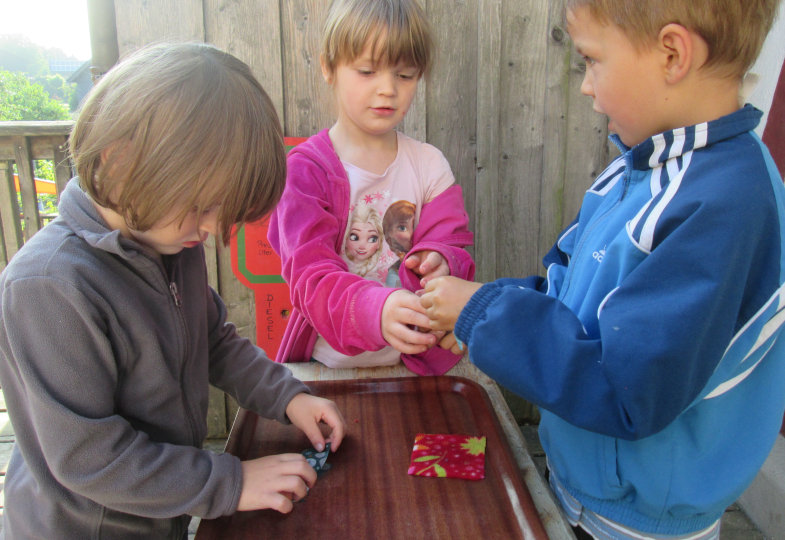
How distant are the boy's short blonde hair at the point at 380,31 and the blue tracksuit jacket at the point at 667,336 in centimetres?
65

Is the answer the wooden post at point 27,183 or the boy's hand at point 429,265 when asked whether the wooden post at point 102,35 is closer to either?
the wooden post at point 27,183

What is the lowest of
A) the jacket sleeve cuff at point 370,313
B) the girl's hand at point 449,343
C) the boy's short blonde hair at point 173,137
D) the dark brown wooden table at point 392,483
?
the dark brown wooden table at point 392,483

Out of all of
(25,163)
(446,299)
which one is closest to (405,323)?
(446,299)

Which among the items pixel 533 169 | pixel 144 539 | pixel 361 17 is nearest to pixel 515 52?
pixel 533 169

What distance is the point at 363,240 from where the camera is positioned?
147 centimetres

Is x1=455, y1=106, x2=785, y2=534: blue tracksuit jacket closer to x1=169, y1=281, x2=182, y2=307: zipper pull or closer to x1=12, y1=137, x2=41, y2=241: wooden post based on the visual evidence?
x1=169, y1=281, x2=182, y2=307: zipper pull

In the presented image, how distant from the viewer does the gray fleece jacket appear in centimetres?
76

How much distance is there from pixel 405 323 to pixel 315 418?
247 mm

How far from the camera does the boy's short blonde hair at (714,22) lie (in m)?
0.77

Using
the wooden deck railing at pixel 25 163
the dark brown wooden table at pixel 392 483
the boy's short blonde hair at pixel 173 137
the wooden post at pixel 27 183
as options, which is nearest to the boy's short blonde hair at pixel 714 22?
the boy's short blonde hair at pixel 173 137

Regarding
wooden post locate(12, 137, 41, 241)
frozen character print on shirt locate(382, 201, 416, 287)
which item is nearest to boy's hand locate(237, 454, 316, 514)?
frozen character print on shirt locate(382, 201, 416, 287)

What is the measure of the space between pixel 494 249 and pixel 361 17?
145 cm

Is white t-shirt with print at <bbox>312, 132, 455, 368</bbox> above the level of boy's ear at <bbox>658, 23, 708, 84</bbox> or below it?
below

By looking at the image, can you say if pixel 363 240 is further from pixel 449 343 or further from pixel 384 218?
pixel 449 343
